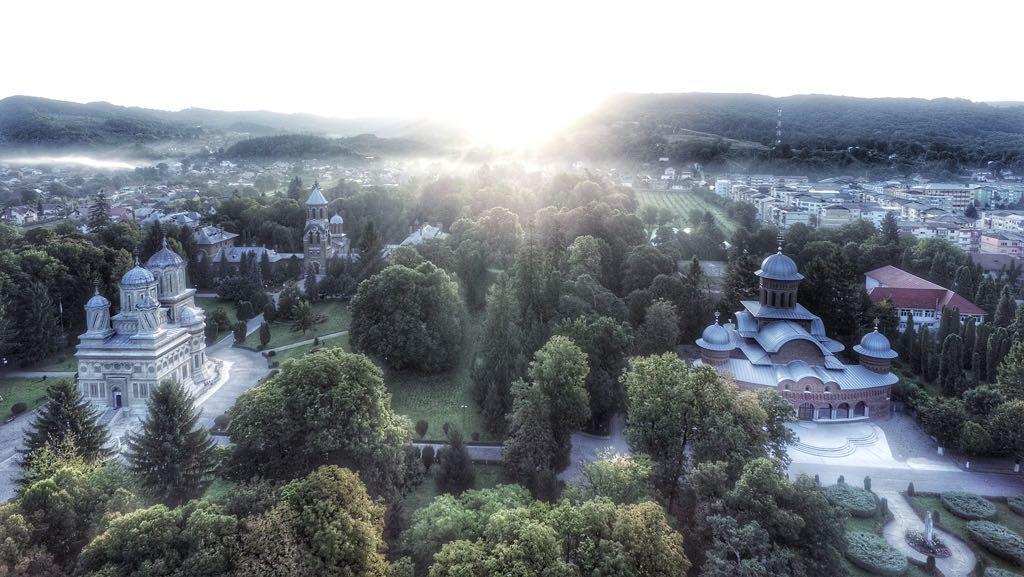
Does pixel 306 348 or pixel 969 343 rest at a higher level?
pixel 969 343

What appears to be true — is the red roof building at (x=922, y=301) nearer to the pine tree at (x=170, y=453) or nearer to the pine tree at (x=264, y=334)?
the pine tree at (x=264, y=334)

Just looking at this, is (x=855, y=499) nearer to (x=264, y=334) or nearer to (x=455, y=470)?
(x=455, y=470)

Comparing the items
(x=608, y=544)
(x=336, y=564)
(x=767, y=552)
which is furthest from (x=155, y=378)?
(x=767, y=552)

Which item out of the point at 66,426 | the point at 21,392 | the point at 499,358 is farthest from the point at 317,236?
the point at 66,426

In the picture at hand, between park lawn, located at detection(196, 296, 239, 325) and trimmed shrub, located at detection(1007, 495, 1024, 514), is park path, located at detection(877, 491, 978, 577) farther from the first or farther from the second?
park lawn, located at detection(196, 296, 239, 325)

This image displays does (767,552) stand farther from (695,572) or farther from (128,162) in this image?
(128,162)
